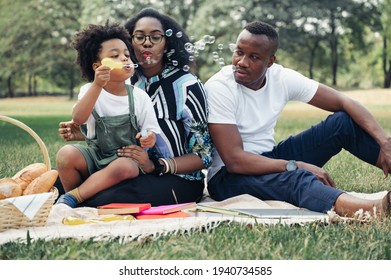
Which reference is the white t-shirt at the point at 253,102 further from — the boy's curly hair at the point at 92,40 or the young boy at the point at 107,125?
the boy's curly hair at the point at 92,40

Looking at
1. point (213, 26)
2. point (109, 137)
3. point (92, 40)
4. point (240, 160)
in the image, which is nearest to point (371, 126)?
point (240, 160)

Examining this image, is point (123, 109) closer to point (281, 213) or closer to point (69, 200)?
point (69, 200)

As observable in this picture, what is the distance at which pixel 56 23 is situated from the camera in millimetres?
22797

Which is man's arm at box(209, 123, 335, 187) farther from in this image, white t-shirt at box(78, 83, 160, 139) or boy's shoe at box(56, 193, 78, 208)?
boy's shoe at box(56, 193, 78, 208)

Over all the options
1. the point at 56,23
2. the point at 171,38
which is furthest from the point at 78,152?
the point at 56,23

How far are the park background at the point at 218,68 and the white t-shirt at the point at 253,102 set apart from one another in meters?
0.18

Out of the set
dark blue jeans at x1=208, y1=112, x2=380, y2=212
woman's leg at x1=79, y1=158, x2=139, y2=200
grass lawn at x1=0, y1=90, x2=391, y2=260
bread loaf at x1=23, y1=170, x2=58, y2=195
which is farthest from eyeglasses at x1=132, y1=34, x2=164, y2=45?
grass lawn at x1=0, y1=90, x2=391, y2=260

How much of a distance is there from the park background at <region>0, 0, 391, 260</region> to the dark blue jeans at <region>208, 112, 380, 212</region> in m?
0.30

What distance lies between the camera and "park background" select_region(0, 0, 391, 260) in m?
2.23

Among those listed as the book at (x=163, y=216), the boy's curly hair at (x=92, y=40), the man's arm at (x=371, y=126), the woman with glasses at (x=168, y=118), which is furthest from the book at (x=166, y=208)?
the man's arm at (x=371, y=126)

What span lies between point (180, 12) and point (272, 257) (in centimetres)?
1839

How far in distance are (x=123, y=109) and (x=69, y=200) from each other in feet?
1.60

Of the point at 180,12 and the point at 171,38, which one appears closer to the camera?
the point at 171,38
